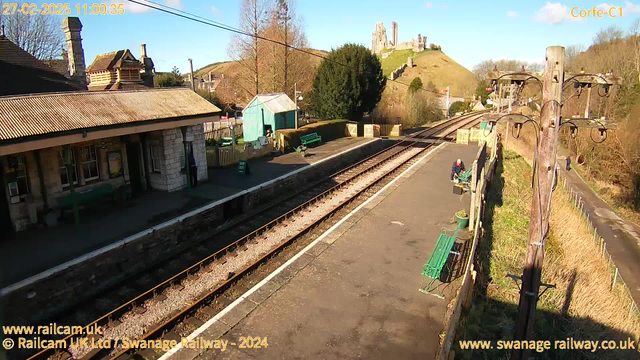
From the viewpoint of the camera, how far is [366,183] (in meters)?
18.9

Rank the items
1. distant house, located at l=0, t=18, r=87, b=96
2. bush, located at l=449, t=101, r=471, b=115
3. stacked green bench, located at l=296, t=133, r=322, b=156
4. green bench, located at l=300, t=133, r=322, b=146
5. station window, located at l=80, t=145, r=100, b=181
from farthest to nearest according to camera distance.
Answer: bush, located at l=449, t=101, r=471, b=115 → green bench, located at l=300, t=133, r=322, b=146 → stacked green bench, located at l=296, t=133, r=322, b=156 → distant house, located at l=0, t=18, r=87, b=96 → station window, located at l=80, t=145, r=100, b=181

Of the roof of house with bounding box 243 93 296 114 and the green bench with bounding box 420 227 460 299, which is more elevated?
the roof of house with bounding box 243 93 296 114

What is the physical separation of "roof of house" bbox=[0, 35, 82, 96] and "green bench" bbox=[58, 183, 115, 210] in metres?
5.22

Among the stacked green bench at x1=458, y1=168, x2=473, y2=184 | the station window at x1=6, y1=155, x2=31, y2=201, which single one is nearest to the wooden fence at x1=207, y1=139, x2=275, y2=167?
the station window at x1=6, y1=155, x2=31, y2=201

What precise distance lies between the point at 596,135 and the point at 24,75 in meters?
31.0

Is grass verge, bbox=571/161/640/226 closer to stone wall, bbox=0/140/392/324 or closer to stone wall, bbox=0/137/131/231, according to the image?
stone wall, bbox=0/140/392/324

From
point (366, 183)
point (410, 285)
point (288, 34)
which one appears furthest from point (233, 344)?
point (288, 34)

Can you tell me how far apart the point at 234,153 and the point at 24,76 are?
9069 mm

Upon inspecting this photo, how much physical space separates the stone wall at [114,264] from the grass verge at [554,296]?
8210 millimetres

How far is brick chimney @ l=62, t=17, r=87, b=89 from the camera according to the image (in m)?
16.8

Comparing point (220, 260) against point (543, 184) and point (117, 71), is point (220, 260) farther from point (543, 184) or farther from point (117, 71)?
point (117, 71)

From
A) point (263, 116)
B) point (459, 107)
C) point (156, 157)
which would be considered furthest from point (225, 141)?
point (459, 107)

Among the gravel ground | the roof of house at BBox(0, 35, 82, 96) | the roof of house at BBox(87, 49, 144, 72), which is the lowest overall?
the gravel ground

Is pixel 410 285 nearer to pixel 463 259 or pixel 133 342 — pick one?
pixel 463 259
